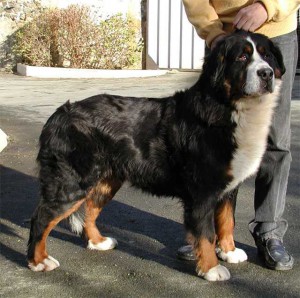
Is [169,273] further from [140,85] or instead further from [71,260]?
[140,85]

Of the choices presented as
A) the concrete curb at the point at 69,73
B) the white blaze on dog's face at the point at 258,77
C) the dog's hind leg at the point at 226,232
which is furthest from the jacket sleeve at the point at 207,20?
the concrete curb at the point at 69,73

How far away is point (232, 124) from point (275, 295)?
1.13 meters

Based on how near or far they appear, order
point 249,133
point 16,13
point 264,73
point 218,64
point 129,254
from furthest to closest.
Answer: point 16,13, point 129,254, point 249,133, point 218,64, point 264,73

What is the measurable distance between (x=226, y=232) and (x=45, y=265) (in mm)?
1330

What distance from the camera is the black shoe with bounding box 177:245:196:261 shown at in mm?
4295

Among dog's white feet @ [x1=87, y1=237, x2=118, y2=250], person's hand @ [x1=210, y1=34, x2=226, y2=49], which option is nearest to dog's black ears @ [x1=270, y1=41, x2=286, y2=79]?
person's hand @ [x1=210, y1=34, x2=226, y2=49]

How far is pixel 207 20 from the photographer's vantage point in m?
4.15

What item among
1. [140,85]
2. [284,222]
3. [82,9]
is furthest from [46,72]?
[284,222]

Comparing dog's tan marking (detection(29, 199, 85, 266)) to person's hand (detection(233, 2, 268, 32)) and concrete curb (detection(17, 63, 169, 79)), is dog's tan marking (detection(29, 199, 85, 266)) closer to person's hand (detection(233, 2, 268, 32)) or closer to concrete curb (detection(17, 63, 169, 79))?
person's hand (detection(233, 2, 268, 32))

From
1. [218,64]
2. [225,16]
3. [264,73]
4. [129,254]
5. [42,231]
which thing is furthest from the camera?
[129,254]

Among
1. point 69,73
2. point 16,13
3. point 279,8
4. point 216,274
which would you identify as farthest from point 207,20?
point 16,13

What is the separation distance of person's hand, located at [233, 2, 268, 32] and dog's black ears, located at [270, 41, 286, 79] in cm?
16

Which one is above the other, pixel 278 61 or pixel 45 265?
pixel 278 61

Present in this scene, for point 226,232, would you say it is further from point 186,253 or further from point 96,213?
point 96,213
